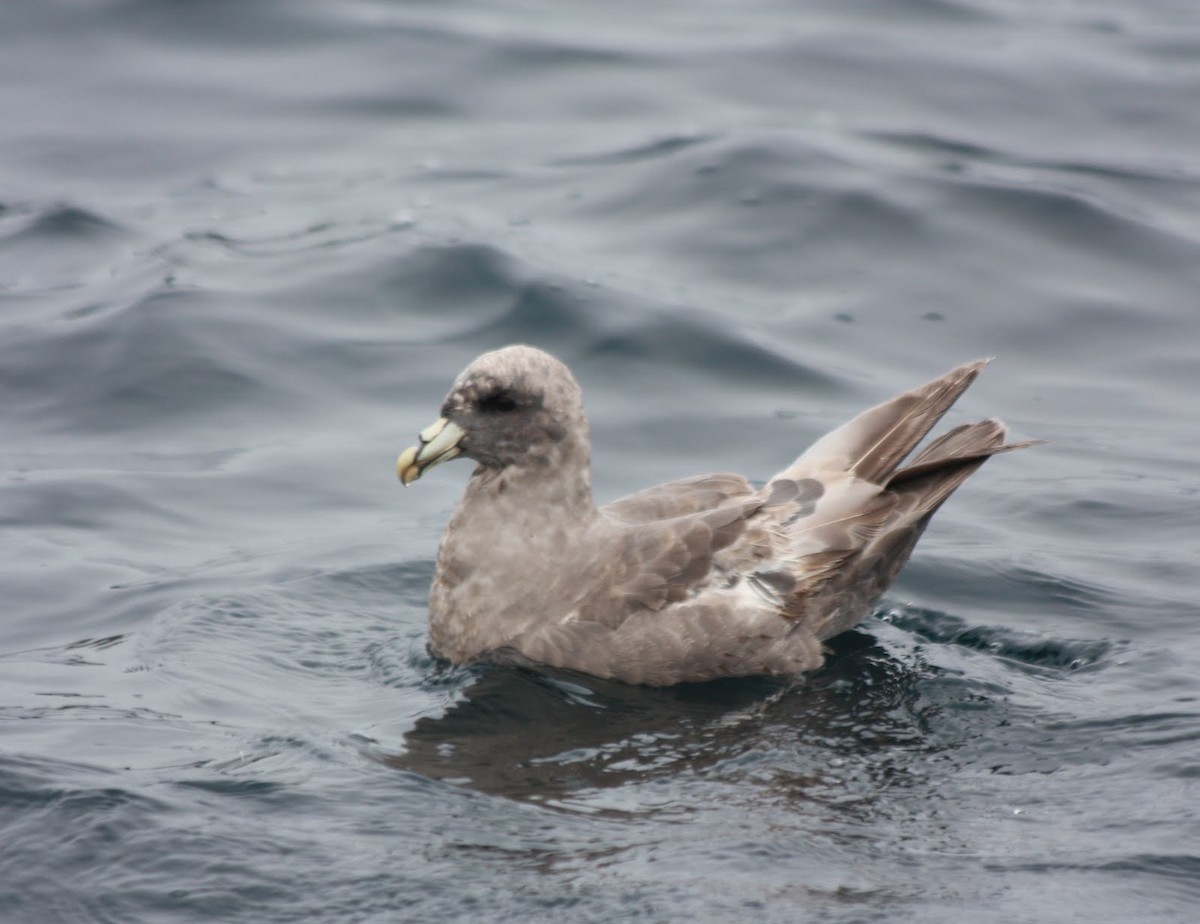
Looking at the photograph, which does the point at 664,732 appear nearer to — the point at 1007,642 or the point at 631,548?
the point at 631,548

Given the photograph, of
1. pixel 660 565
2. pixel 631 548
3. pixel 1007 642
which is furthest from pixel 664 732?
pixel 1007 642

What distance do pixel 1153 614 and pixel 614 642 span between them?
8.24 feet

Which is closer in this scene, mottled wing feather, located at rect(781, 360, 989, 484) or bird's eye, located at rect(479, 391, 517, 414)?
bird's eye, located at rect(479, 391, 517, 414)

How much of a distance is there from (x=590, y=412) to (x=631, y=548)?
11.3 ft

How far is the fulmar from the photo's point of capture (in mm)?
6887

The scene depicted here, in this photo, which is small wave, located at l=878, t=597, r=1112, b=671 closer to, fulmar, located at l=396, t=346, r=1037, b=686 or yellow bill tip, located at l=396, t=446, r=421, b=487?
fulmar, located at l=396, t=346, r=1037, b=686

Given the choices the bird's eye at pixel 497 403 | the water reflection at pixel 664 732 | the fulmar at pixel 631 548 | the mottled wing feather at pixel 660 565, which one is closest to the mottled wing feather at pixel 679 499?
the fulmar at pixel 631 548

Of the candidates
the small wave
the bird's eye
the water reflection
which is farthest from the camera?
the small wave

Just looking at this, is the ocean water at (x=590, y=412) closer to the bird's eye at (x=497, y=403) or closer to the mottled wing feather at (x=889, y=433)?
the mottled wing feather at (x=889, y=433)

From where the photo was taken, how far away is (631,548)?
7027 mm

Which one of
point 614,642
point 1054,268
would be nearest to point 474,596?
point 614,642

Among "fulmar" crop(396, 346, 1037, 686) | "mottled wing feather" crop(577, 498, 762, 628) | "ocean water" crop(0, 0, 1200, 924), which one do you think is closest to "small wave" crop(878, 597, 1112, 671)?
"ocean water" crop(0, 0, 1200, 924)

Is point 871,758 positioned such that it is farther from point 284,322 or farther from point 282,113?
point 282,113

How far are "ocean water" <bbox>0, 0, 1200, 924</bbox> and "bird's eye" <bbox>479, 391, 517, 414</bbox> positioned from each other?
1.07 metres
